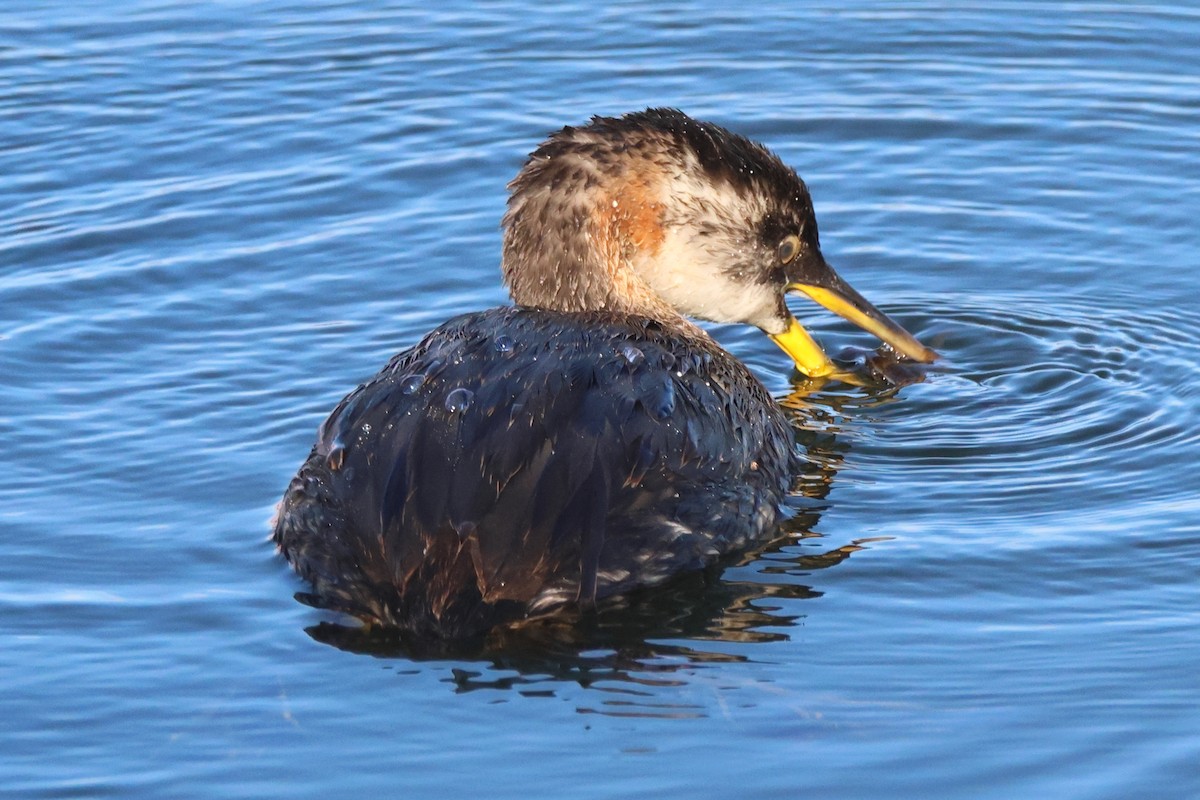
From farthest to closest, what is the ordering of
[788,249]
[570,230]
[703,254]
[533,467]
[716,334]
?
1. [716,334]
2. [788,249]
3. [703,254]
4. [570,230]
5. [533,467]

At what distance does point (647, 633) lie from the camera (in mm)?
6016

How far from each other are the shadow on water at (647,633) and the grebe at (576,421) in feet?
0.24

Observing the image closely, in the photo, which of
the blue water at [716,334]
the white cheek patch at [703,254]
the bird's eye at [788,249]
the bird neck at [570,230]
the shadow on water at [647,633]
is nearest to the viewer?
the blue water at [716,334]

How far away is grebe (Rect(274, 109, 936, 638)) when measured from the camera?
584 centimetres

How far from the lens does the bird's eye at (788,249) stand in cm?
800

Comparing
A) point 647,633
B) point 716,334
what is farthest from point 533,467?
point 716,334

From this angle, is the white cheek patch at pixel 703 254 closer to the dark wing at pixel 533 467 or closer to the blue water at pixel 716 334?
the blue water at pixel 716 334

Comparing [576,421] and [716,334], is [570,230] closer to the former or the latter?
[576,421]

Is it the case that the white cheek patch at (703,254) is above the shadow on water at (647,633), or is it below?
above

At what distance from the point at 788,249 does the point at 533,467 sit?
2454mm

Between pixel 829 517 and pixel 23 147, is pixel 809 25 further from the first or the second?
pixel 829 517

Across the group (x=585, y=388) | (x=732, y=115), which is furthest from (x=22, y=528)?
(x=732, y=115)

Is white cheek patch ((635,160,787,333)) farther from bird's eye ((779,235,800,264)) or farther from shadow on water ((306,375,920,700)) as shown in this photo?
shadow on water ((306,375,920,700))

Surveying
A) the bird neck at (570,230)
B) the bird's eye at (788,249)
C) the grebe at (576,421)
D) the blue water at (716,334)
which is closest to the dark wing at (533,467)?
the grebe at (576,421)
